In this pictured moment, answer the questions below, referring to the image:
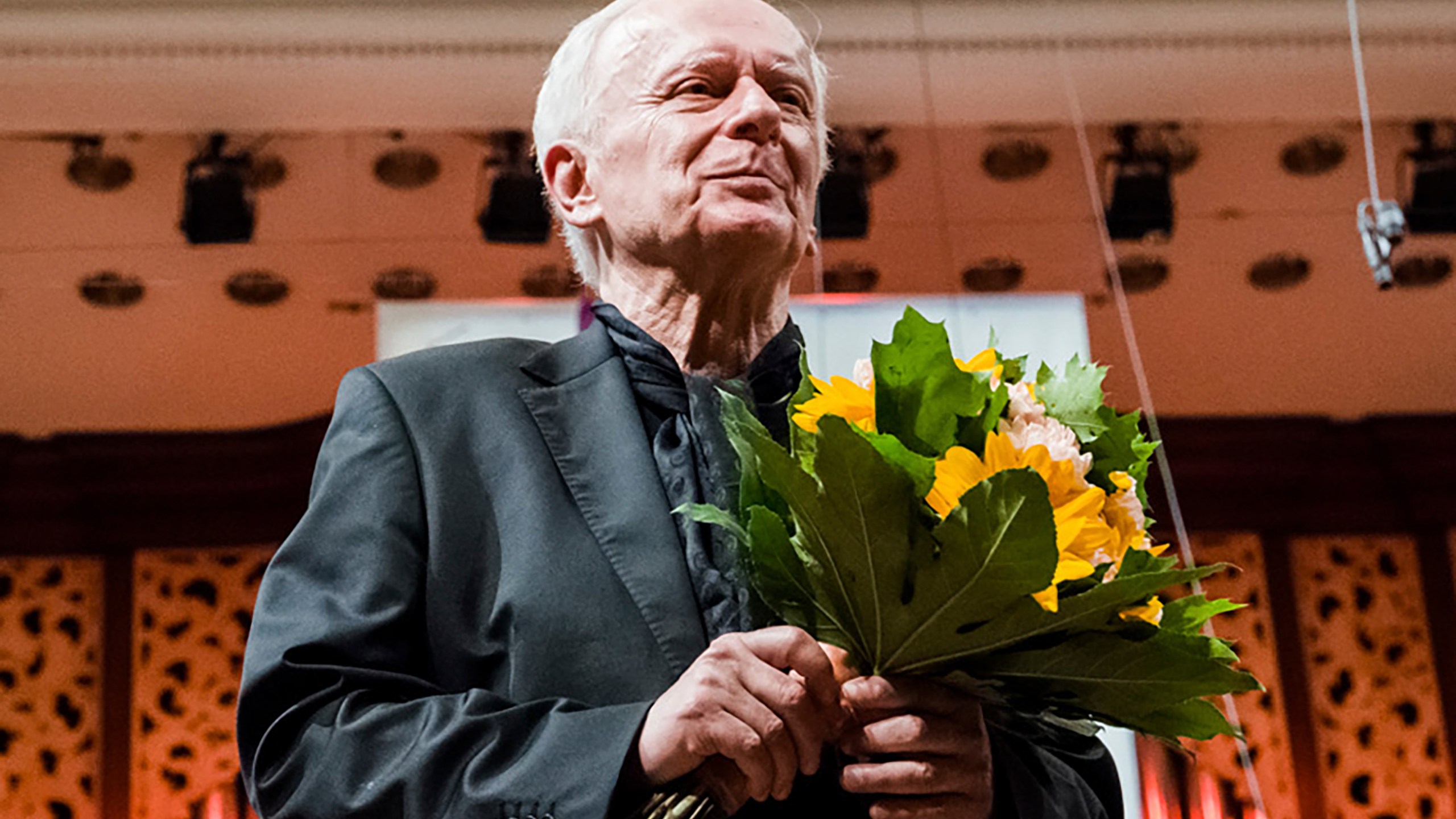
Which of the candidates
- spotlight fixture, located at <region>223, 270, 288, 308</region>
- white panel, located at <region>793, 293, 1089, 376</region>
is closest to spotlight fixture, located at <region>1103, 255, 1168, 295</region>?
white panel, located at <region>793, 293, 1089, 376</region>

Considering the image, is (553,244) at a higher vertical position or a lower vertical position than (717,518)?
higher

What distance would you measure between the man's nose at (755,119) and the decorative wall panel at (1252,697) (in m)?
3.99

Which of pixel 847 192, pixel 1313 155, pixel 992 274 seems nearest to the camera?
pixel 847 192

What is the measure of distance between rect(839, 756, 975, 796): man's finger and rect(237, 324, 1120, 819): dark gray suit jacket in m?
0.08

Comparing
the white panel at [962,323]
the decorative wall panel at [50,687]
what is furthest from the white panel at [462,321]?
the decorative wall panel at [50,687]

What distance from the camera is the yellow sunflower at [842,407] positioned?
3.50ft

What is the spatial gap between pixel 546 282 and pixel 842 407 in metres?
4.19

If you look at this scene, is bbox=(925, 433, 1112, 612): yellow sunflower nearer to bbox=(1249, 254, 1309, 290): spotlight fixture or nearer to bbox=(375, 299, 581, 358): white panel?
bbox=(375, 299, 581, 358): white panel

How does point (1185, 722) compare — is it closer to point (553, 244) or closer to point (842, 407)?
point (842, 407)

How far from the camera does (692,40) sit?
4.55 ft

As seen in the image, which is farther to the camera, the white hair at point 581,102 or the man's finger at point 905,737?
the white hair at point 581,102

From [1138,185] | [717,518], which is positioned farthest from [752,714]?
[1138,185]

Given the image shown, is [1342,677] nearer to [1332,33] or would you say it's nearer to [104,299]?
[1332,33]

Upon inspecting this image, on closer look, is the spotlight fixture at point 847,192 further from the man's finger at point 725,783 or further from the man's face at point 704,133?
the man's finger at point 725,783
